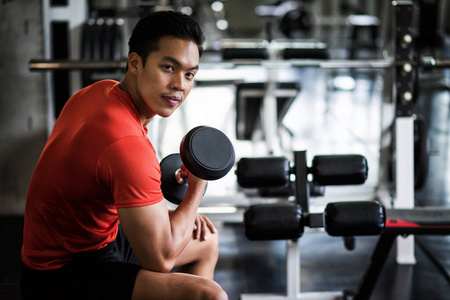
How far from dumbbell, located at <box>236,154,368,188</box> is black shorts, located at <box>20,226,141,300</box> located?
0.55 meters

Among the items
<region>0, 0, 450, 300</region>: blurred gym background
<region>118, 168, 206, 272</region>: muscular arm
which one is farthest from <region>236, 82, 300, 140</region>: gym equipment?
<region>118, 168, 206, 272</region>: muscular arm

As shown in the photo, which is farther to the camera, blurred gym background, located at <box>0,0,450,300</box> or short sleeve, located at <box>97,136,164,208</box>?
blurred gym background, located at <box>0,0,450,300</box>

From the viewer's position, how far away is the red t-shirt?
1.15m

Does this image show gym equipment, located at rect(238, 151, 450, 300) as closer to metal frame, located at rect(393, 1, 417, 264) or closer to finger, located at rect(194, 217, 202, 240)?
finger, located at rect(194, 217, 202, 240)

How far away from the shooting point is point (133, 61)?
1.29 meters

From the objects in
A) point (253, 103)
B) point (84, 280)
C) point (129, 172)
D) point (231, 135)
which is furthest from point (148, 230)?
point (231, 135)

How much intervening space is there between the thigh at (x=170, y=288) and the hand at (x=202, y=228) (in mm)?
306

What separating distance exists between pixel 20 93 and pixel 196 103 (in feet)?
10.0

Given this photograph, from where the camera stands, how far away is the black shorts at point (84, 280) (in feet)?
4.08

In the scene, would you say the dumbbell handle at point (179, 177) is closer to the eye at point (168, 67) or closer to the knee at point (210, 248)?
the knee at point (210, 248)

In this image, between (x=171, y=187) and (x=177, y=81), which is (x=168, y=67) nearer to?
(x=177, y=81)

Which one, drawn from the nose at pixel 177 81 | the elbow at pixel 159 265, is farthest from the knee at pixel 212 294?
the nose at pixel 177 81

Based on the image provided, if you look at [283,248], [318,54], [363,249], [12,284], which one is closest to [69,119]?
[12,284]

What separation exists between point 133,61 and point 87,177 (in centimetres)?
32
